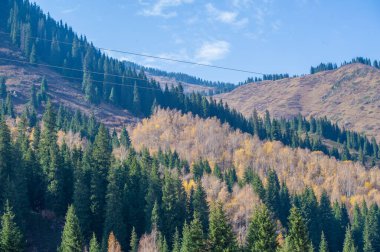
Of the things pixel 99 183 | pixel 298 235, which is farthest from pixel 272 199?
pixel 298 235

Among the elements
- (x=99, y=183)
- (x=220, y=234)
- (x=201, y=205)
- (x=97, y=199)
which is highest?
(x=220, y=234)

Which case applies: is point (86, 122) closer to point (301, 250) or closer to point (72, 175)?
point (72, 175)

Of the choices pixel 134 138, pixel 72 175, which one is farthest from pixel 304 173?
pixel 72 175

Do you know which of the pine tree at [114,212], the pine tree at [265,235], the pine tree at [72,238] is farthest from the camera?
the pine tree at [114,212]

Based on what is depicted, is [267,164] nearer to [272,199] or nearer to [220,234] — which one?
[272,199]

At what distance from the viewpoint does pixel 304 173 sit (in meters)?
190

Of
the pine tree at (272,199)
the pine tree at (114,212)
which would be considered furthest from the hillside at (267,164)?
the pine tree at (114,212)

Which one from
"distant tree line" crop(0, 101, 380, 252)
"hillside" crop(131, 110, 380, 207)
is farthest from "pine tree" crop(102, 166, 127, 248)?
"hillside" crop(131, 110, 380, 207)

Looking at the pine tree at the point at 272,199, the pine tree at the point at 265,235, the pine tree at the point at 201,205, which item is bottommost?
the pine tree at the point at 272,199

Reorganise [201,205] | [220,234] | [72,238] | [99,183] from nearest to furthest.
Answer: [220,234] < [72,238] < [99,183] < [201,205]

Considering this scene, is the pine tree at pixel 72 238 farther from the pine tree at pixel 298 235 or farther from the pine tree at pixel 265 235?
the pine tree at pixel 298 235

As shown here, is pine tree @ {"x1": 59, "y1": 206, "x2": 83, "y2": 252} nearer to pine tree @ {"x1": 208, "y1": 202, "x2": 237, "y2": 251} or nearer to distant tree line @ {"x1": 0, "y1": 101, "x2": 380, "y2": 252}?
distant tree line @ {"x1": 0, "y1": 101, "x2": 380, "y2": 252}

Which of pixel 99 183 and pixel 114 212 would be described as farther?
pixel 99 183

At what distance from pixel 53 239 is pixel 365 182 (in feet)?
481
